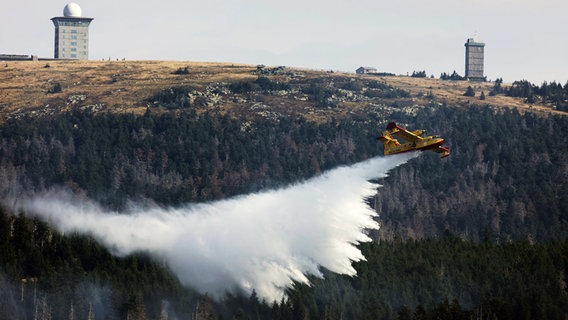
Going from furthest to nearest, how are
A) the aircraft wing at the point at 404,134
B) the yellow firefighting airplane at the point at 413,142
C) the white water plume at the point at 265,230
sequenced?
the white water plume at the point at 265,230
the aircraft wing at the point at 404,134
the yellow firefighting airplane at the point at 413,142

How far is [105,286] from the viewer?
145125mm

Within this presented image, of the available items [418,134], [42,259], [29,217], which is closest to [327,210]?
[418,134]

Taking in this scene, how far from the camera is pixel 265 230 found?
399 feet

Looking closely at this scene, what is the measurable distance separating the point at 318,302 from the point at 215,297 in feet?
55.0

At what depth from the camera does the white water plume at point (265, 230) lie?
120250mm

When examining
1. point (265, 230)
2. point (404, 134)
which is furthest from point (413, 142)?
point (265, 230)

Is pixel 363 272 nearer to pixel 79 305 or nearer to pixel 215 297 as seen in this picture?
pixel 215 297

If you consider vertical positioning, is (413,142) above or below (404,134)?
below

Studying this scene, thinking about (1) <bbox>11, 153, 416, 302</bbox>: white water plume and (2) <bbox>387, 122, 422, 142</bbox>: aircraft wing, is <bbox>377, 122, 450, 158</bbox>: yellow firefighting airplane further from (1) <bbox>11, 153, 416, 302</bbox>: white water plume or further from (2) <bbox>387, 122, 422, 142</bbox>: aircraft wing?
(1) <bbox>11, 153, 416, 302</bbox>: white water plume

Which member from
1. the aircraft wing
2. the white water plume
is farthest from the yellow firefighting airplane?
the white water plume

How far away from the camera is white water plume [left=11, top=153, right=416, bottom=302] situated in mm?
120250

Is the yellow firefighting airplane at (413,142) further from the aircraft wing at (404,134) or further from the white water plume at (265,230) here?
the white water plume at (265,230)

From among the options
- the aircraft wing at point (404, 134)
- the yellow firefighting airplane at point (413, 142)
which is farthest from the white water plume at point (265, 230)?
the aircraft wing at point (404, 134)

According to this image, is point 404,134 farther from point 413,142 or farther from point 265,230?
point 265,230
